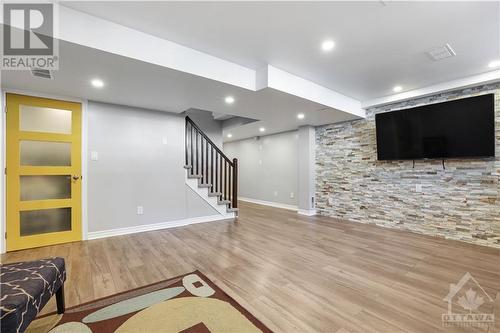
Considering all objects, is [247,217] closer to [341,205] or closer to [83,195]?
[341,205]

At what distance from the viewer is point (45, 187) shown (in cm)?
335

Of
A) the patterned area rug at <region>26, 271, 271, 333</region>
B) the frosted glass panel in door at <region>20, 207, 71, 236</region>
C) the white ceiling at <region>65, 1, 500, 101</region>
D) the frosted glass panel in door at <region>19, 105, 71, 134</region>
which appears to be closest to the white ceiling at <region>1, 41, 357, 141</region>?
the frosted glass panel in door at <region>19, 105, 71, 134</region>

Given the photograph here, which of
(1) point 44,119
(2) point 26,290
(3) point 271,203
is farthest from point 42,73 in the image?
(3) point 271,203

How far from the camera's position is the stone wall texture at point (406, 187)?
11.0 feet

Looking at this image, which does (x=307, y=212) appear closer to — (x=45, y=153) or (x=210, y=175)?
(x=210, y=175)

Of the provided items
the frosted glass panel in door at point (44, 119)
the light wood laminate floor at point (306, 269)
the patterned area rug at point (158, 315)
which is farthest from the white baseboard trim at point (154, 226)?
the patterned area rug at point (158, 315)

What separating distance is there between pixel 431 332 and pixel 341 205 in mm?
3683

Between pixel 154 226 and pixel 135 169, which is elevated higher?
pixel 135 169

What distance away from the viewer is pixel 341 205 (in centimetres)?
515

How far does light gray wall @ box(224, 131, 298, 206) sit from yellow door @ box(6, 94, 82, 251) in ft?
16.1

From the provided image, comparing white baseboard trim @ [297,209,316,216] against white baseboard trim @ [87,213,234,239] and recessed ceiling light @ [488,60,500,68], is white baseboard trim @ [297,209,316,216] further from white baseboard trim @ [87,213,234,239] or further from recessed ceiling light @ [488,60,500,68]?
recessed ceiling light @ [488,60,500,68]

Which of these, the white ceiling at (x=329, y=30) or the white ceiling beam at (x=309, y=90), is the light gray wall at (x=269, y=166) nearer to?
the white ceiling beam at (x=309, y=90)

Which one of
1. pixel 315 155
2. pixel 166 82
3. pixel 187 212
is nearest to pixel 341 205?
pixel 315 155

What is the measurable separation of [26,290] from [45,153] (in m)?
2.85
